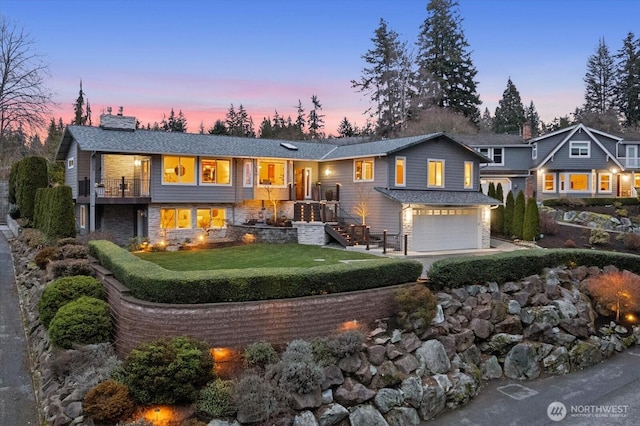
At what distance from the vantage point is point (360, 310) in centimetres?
1198

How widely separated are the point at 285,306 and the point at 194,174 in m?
13.8

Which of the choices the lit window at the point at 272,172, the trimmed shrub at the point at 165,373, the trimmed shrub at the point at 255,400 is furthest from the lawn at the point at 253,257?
the trimmed shrub at the point at 255,400

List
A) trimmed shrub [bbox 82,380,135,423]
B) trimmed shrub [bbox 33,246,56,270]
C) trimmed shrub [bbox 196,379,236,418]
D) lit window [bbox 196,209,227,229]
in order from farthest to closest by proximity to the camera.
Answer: lit window [bbox 196,209,227,229] < trimmed shrub [bbox 33,246,56,270] < trimmed shrub [bbox 196,379,236,418] < trimmed shrub [bbox 82,380,135,423]

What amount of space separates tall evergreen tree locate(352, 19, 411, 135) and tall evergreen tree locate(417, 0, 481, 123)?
4996 mm

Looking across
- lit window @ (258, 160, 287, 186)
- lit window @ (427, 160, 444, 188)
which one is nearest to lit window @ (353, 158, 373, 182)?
lit window @ (427, 160, 444, 188)

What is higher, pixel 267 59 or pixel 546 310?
pixel 267 59

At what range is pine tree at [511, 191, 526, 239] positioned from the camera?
82.2 feet

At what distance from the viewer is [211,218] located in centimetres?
2369

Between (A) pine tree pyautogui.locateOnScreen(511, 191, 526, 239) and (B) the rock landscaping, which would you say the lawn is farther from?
(A) pine tree pyautogui.locateOnScreen(511, 191, 526, 239)

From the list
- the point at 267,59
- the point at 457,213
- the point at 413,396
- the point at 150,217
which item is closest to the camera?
the point at 413,396

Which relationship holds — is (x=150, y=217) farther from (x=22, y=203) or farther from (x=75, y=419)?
(x=75, y=419)

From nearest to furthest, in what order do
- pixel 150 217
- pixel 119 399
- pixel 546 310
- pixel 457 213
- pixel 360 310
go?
pixel 119 399 < pixel 360 310 < pixel 546 310 < pixel 150 217 < pixel 457 213

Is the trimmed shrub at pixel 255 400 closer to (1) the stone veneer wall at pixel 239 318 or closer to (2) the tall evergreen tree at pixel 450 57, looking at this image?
(1) the stone veneer wall at pixel 239 318

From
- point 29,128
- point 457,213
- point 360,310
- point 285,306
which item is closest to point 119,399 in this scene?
point 285,306
